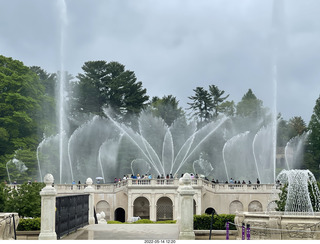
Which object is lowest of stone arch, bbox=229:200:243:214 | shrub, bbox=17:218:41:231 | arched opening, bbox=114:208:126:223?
arched opening, bbox=114:208:126:223

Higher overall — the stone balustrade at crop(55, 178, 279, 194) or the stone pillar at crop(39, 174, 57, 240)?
the stone balustrade at crop(55, 178, 279, 194)

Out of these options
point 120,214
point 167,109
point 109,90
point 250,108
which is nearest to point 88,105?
point 109,90

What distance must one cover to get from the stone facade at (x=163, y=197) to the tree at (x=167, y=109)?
39358 millimetres

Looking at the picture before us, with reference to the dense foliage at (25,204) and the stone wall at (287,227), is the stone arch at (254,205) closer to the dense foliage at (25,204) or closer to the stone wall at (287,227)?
the dense foliage at (25,204)

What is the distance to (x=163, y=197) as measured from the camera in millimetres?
53125

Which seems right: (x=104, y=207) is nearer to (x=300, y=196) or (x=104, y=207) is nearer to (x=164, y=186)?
(x=164, y=186)

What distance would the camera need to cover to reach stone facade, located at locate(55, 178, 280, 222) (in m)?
51.5

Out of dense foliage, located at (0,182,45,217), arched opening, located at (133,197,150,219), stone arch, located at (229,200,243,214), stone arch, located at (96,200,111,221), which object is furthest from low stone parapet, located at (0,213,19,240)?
stone arch, located at (229,200,243,214)

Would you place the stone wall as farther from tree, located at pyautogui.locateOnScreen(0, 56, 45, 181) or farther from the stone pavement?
tree, located at pyautogui.locateOnScreen(0, 56, 45, 181)

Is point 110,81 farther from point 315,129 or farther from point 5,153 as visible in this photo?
point 315,129

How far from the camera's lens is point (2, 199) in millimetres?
35438

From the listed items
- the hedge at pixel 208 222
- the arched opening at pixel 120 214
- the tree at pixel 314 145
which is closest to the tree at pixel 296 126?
the tree at pixel 314 145

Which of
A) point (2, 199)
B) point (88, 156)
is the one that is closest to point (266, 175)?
point (88, 156)
